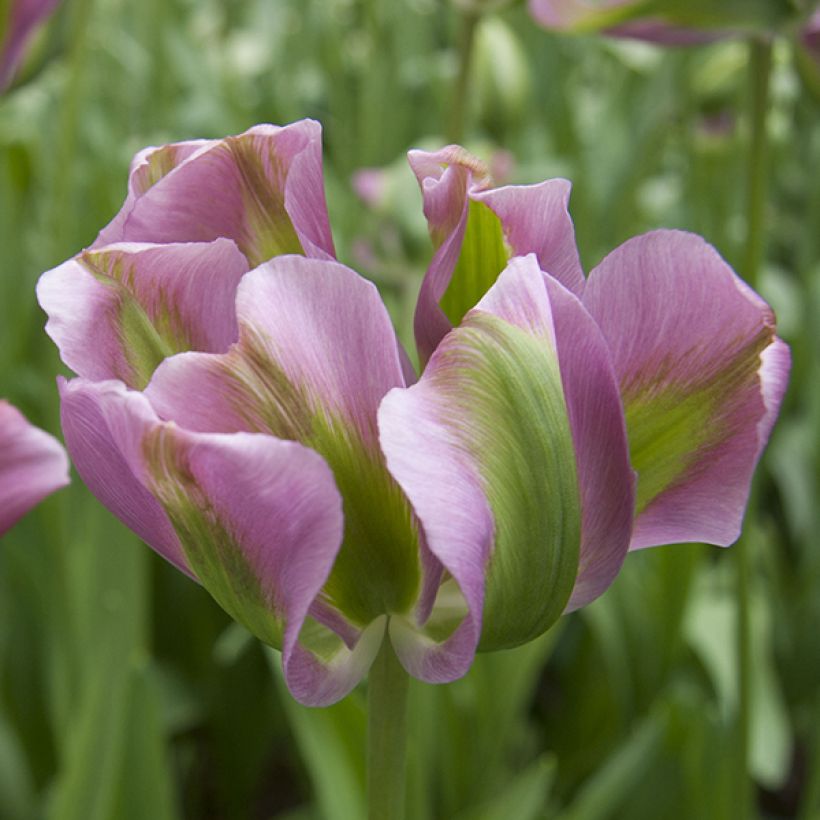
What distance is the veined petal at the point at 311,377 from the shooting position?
25cm

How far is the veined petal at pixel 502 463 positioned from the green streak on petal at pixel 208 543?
0.03 metres

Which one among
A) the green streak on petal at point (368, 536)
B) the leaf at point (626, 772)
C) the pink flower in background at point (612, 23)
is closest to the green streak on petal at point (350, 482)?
the green streak on petal at point (368, 536)

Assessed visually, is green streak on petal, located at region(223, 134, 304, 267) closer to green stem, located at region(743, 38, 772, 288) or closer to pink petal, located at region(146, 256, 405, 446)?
pink petal, located at region(146, 256, 405, 446)

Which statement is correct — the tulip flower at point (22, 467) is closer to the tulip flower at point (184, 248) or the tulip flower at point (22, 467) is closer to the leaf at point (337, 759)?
the tulip flower at point (184, 248)

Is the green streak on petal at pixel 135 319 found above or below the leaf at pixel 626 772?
above

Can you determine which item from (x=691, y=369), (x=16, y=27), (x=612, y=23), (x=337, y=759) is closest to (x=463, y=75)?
(x=612, y=23)

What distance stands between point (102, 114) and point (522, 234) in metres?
2.02

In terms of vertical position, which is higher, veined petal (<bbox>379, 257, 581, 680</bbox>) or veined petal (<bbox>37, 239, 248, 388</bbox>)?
veined petal (<bbox>37, 239, 248, 388</bbox>)

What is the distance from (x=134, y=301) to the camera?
0.89 feet

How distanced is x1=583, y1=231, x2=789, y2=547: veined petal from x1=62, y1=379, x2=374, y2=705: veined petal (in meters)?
0.08

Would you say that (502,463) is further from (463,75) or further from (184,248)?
(463,75)

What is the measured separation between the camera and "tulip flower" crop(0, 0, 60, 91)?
664mm

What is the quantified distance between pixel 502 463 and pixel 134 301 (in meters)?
0.08

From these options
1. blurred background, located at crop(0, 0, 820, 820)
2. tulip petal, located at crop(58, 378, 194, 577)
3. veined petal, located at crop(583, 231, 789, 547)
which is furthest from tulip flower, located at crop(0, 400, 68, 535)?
blurred background, located at crop(0, 0, 820, 820)
